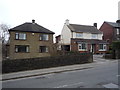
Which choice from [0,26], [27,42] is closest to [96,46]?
[27,42]

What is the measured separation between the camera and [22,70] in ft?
54.7

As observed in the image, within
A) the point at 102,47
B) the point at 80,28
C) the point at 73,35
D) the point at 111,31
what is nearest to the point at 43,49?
the point at 73,35

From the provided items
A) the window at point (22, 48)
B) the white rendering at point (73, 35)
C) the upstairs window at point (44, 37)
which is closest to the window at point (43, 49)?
the upstairs window at point (44, 37)

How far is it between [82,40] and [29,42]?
46.8ft

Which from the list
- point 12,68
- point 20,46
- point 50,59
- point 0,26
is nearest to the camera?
point 12,68

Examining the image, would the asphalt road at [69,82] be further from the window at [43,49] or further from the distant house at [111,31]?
the distant house at [111,31]

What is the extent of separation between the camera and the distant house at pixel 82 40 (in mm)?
34219

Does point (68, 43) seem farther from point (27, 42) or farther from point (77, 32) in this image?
point (27, 42)

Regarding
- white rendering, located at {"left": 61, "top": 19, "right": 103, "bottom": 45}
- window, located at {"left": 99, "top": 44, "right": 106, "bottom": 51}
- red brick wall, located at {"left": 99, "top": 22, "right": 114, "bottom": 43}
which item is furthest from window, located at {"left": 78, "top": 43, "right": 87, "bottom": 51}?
red brick wall, located at {"left": 99, "top": 22, "right": 114, "bottom": 43}

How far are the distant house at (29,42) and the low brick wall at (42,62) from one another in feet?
23.2

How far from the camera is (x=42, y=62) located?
59.3 ft

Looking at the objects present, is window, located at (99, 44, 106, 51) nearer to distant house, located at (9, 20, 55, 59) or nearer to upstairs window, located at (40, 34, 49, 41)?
distant house, located at (9, 20, 55, 59)

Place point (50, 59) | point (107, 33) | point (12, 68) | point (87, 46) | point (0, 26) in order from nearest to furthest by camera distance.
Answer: point (12, 68), point (50, 59), point (87, 46), point (0, 26), point (107, 33)

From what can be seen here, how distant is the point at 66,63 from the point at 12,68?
7.64 metres
